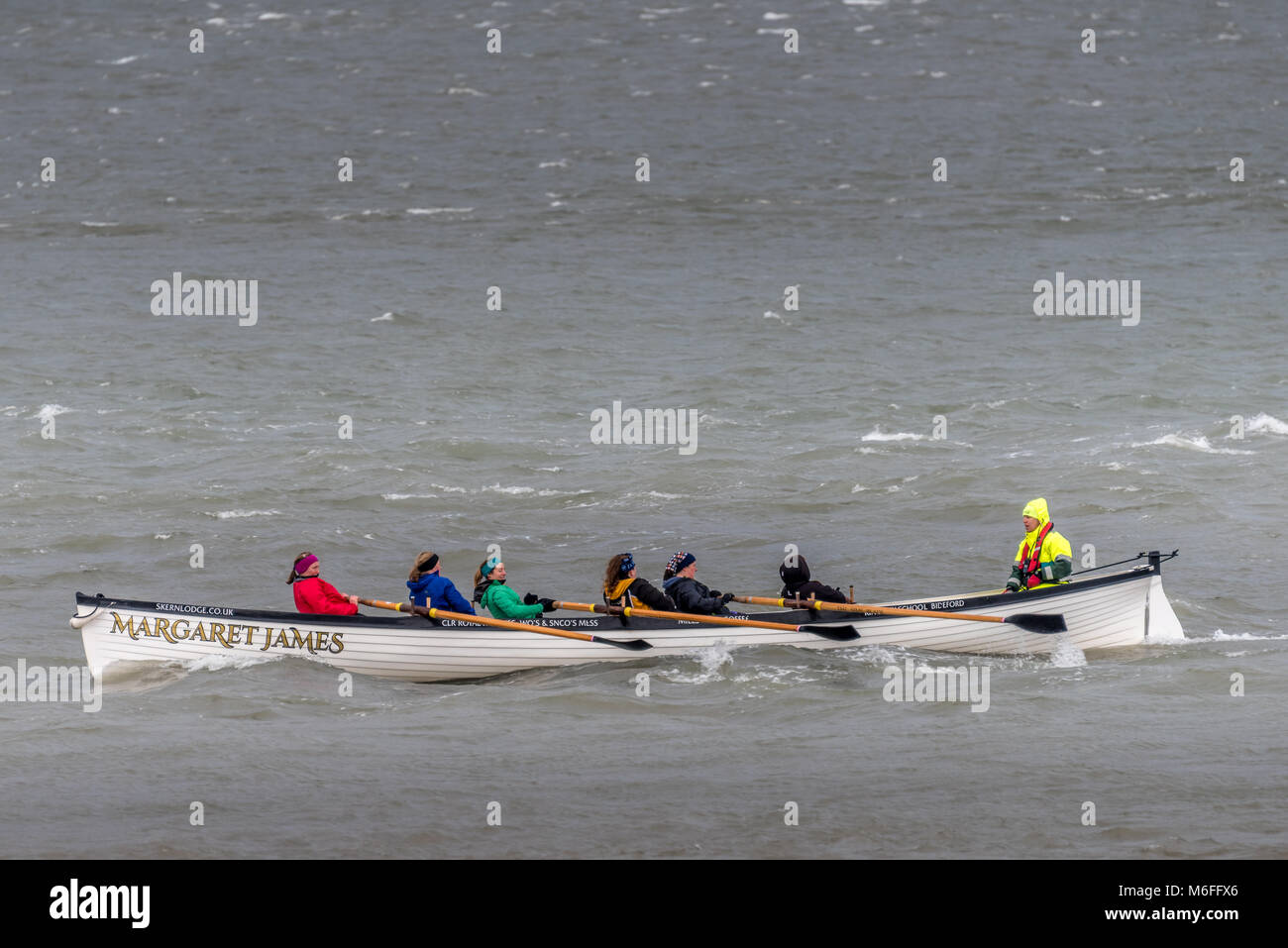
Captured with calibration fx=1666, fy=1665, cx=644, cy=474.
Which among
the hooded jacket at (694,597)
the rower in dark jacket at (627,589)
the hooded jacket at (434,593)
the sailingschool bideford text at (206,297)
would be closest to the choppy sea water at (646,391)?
the sailingschool bideford text at (206,297)

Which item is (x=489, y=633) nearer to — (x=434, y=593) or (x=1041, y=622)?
(x=434, y=593)

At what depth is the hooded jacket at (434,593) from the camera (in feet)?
64.6

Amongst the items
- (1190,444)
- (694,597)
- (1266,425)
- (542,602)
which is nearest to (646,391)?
(1190,444)

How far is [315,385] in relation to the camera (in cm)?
3741

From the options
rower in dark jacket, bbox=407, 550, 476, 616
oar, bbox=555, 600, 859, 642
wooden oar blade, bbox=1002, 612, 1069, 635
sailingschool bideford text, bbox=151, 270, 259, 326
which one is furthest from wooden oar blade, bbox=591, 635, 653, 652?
sailingschool bideford text, bbox=151, 270, 259, 326

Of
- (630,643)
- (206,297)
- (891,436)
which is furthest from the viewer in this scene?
(206,297)

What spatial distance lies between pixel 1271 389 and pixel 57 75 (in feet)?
166

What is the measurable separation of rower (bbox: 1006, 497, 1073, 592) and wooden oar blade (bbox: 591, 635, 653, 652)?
457 centimetres

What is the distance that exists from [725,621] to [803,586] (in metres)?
1.31

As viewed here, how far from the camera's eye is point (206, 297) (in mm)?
45625

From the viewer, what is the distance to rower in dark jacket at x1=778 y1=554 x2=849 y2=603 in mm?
20156

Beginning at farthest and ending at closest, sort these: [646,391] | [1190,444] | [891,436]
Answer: [646,391] → [891,436] → [1190,444]

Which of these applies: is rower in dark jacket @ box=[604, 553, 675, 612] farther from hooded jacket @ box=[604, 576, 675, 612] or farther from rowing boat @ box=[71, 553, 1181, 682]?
rowing boat @ box=[71, 553, 1181, 682]

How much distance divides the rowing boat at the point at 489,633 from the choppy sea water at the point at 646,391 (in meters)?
0.32
